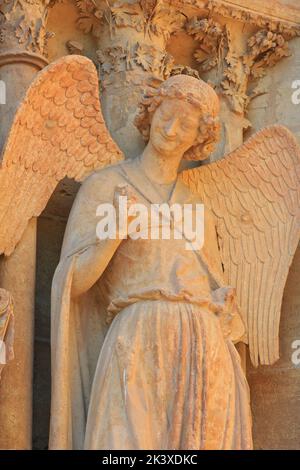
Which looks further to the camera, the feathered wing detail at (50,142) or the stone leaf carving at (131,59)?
the stone leaf carving at (131,59)

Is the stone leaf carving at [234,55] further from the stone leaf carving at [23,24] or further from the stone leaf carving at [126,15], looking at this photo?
the stone leaf carving at [23,24]

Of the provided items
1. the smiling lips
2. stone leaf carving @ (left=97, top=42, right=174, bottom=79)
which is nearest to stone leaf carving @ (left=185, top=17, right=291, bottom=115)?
stone leaf carving @ (left=97, top=42, right=174, bottom=79)

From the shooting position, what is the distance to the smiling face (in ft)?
29.8

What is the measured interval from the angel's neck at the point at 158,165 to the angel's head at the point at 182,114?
2.2 inches

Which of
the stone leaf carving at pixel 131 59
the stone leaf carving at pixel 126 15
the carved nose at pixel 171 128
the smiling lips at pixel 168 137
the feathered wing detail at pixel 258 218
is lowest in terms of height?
the feathered wing detail at pixel 258 218

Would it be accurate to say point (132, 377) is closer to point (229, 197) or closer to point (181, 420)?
point (181, 420)

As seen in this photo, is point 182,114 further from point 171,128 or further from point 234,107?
point 234,107

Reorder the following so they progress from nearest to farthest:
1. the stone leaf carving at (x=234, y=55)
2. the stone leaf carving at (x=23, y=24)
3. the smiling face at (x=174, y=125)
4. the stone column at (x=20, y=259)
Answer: the stone column at (x=20, y=259)
the smiling face at (x=174, y=125)
the stone leaf carving at (x=23, y=24)
the stone leaf carving at (x=234, y=55)

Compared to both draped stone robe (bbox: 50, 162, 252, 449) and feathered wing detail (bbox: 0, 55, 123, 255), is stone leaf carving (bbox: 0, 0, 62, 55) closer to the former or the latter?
feathered wing detail (bbox: 0, 55, 123, 255)

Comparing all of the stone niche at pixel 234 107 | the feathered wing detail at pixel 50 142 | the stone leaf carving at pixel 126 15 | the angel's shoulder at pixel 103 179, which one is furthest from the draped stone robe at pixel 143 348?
the stone leaf carving at pixel 126 15

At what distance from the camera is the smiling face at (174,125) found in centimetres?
907

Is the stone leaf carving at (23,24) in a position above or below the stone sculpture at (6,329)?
above

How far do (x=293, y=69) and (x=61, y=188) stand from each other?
5.41 ft
